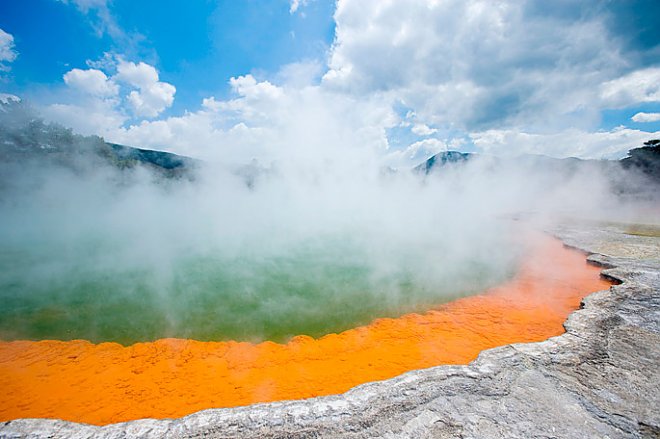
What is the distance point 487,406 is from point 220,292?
454 centimetres

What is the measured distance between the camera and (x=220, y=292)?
5270 mm

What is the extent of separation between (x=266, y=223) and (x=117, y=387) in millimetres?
9151

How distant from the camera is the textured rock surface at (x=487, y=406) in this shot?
183 centimetres

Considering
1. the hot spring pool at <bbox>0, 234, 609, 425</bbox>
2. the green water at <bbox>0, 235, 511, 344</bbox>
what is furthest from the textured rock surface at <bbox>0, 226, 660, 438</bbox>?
the green water at <bbox>0, 235, 511, 344</bbox>

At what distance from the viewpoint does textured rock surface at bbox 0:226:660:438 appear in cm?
183

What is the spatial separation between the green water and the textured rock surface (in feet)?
6.15

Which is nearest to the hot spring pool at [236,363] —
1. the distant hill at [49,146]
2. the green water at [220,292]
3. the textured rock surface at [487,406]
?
the green water at [220,292]

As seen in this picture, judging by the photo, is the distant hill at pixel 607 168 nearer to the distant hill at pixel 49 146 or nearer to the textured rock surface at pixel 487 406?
the textured rock surface at pixel 487 406

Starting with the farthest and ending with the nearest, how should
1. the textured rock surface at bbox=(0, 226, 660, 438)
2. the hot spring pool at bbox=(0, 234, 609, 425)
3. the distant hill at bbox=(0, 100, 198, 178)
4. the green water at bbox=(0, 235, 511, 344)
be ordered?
the distant hill at bbox=(0, 100, 198, 178) < the green water at bbox=(0, 235, 511, 344) < the hot spring pool at bbox=(0, 234, 609, 425) < the textured rock surface at bbox=(0, 226, 660, 438)

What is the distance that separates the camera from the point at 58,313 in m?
4.60

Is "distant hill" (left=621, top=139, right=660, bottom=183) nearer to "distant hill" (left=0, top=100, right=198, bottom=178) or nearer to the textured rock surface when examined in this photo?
the textured rock surface

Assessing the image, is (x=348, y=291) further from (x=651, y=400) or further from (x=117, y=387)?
(x=651, y=400)

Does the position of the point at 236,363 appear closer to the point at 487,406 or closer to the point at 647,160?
the point at 487,406

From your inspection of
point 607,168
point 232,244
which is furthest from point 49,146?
point 607,168
